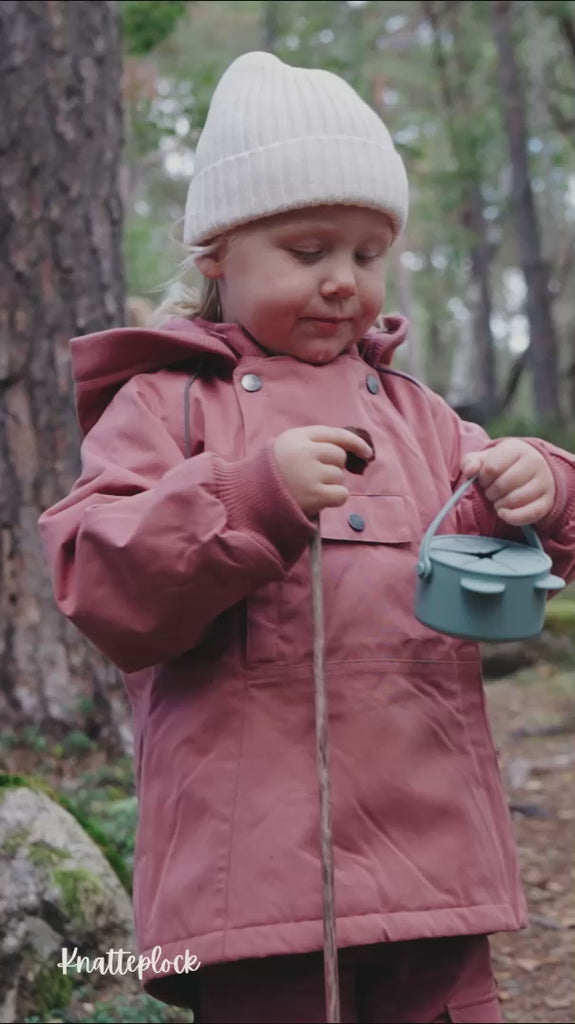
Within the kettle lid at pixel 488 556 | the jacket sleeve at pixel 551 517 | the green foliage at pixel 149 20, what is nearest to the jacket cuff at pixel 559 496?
the jacket sleeve at pixel 551 517

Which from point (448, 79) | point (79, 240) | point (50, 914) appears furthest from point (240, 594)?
point (448, 79)

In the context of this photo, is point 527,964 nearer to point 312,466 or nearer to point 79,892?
point 79,892

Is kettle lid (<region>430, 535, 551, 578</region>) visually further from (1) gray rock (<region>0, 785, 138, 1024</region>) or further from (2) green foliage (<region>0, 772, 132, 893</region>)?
(2) green foliage (<region>0, 772, 132, 893</region>)

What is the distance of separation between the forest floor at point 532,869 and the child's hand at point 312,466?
6.75 ft

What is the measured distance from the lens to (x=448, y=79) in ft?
73.3

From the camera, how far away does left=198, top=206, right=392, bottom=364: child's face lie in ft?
7.04

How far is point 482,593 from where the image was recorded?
6.29 ft

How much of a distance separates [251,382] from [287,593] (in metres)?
0.38

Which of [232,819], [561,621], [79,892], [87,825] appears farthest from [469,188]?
[232,819]

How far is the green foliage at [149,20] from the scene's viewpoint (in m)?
6.57

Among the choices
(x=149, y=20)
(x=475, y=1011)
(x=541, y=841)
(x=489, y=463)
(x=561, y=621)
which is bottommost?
(x=561, y=621)

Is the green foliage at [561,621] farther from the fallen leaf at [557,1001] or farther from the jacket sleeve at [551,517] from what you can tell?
the jacket sleeve at [551,517]

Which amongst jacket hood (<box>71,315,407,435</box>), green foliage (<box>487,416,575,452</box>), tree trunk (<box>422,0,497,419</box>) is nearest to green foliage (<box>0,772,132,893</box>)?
jacket hood (<box>71,315,407,435</box>)

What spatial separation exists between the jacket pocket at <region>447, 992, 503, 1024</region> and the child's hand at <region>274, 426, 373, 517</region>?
2.92 ft
